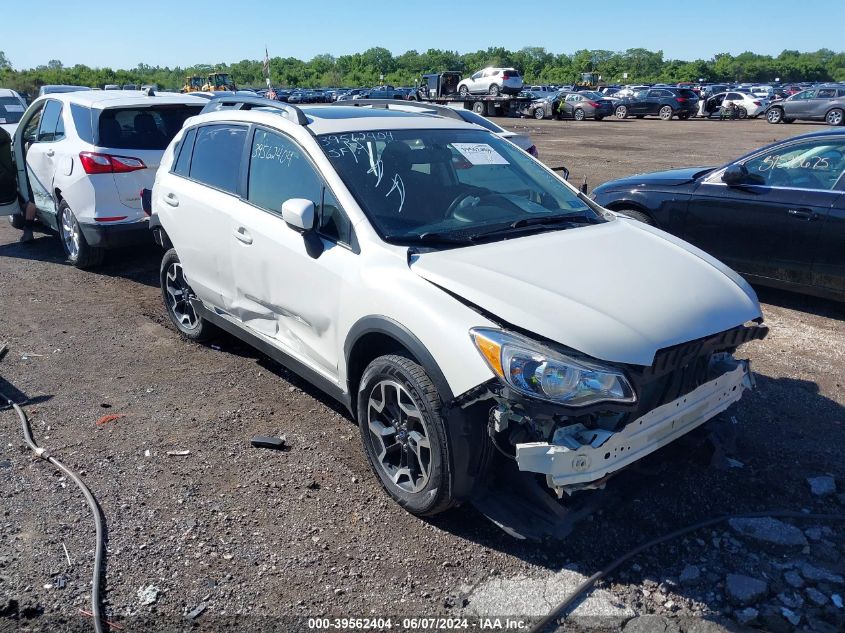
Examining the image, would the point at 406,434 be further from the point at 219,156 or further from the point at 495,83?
the point at 495,83

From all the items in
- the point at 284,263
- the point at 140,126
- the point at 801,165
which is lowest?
the point at 284,263

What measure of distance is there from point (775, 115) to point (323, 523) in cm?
3547

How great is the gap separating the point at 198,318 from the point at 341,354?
2227 millimetres

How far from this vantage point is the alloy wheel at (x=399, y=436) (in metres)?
3.29

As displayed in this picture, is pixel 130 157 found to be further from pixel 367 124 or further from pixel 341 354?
pixel 341 354

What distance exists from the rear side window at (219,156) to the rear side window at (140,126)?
2.66 m

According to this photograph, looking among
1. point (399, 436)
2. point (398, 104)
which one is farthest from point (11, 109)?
point (399, 436)

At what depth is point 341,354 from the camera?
3.73 meters

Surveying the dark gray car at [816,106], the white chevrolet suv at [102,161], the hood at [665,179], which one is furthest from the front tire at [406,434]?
the dark gray car at [816,106]

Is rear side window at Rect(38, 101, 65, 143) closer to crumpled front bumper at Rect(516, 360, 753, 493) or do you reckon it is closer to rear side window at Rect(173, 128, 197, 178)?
rear side window at Rect(173, 128, 197, 178)

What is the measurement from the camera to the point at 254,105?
481 centimetres

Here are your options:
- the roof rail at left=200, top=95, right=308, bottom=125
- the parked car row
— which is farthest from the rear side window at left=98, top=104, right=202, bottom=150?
the roof rail at left=200, top=95, right=308, bottom=125

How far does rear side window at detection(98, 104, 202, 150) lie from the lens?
24.1 feet

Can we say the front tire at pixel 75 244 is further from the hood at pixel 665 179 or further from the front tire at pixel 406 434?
the hood at pixel 665 179
